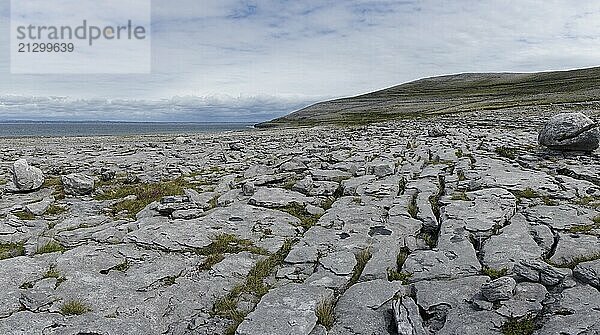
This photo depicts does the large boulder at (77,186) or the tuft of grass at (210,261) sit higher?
the large boulder at (77,186)

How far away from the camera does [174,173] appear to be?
20984mm

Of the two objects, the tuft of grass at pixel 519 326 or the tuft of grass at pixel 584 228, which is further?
the tuft of grass at pixel 584 228

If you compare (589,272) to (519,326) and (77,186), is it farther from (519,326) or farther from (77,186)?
(77,186)

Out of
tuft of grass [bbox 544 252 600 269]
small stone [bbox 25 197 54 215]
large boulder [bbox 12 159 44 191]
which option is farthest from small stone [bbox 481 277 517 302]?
large boulder [bbox 12 159 44 191]

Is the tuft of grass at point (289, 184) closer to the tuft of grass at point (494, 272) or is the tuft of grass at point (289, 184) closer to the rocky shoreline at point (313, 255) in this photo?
the rocky shoreline at point (313, 255)

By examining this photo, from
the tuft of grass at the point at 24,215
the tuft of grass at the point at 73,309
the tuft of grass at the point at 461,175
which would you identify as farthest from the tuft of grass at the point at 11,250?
the tuft of grass at the point at 461,175

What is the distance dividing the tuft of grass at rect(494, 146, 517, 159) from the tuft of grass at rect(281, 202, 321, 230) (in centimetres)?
1197

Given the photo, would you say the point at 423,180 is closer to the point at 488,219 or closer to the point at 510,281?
the point at 488,219

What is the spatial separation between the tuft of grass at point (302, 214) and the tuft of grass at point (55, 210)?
6944 mm

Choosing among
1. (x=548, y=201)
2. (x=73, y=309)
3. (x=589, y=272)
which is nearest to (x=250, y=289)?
(x=73, y=309)

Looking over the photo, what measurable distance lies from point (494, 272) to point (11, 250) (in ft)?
34.7

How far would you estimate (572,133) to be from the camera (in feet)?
64.6

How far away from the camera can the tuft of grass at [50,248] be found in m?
10.2

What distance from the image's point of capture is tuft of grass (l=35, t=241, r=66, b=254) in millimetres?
10250
